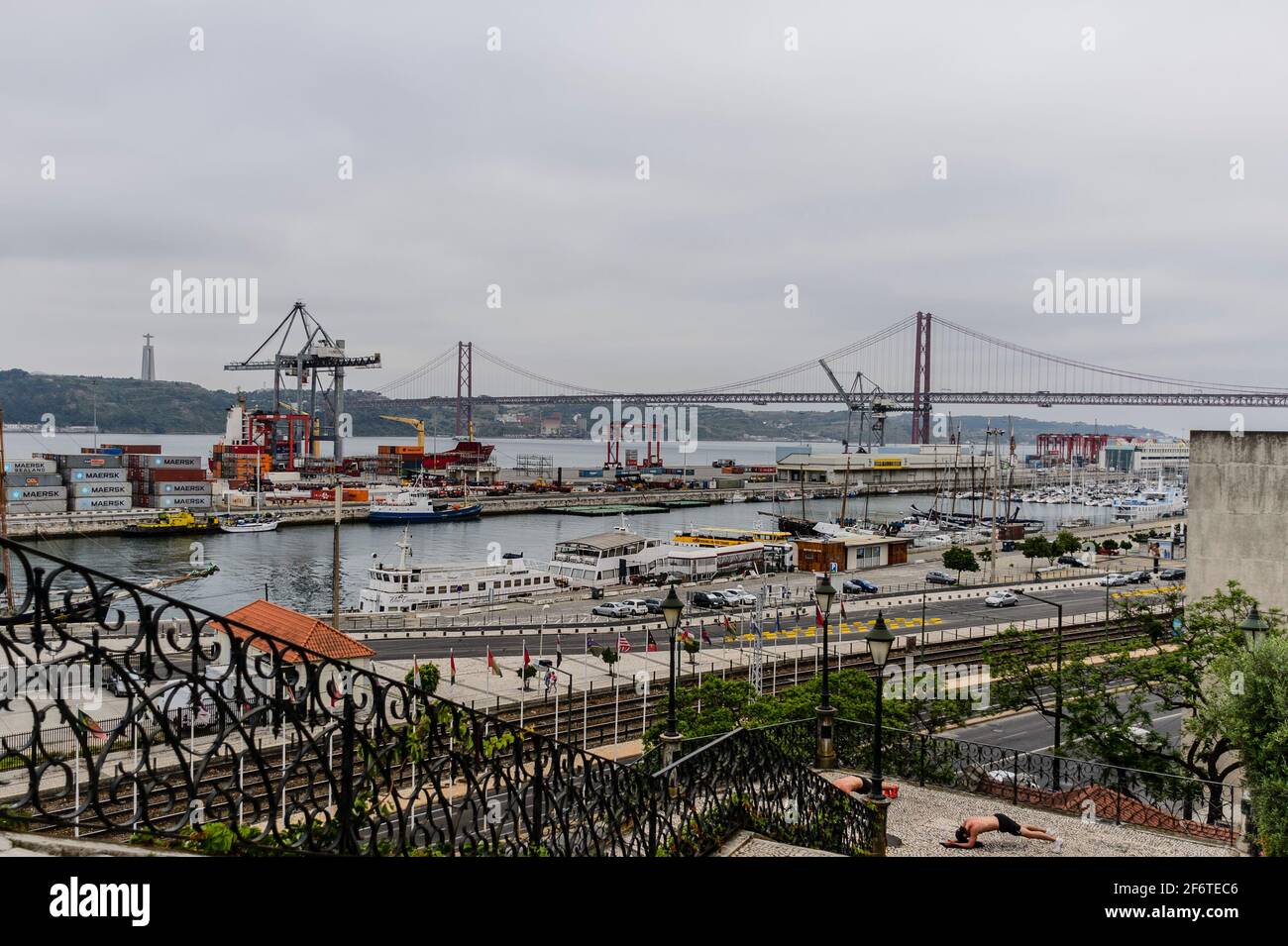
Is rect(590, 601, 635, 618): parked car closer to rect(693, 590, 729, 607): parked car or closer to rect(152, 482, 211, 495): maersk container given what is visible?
rect(693, 590, 729, 607): parked car

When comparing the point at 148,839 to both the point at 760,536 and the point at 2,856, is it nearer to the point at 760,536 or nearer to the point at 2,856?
the point at 2,856

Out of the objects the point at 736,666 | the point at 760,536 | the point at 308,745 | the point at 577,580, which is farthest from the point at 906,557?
the point at 308,745

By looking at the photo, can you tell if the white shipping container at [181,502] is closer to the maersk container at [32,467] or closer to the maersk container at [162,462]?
the maersk container at [162,462]

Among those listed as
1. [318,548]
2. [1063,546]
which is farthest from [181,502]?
[1063,546]

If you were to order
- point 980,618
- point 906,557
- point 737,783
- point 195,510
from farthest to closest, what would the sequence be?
1. point 195,510
2. point 906,557
3. point 980,618
4. point 737,783

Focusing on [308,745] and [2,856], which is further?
[308,745]

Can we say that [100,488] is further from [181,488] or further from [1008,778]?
[1008,778]

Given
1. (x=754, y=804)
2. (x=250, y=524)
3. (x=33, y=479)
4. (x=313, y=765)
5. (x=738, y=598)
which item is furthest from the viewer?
(x=33, y=479)
